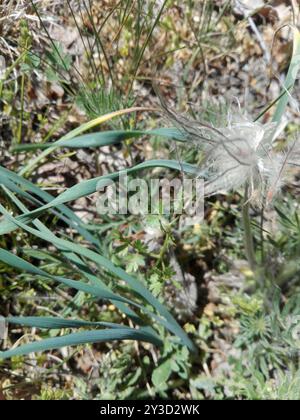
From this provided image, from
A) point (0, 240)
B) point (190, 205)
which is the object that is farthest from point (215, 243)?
point (0, 240)

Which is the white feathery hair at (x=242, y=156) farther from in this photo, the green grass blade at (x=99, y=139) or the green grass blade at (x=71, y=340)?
the green grass blade at (x=71, y=340)

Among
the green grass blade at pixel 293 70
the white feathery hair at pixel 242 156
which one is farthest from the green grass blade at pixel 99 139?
the green grass blade at pixel 293 70

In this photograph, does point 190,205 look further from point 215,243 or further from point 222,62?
point 222,62

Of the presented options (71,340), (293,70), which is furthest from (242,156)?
(71,340)

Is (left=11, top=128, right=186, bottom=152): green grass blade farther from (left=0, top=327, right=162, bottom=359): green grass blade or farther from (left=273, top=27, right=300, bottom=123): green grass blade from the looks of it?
(left=0, top=327, right=162, bottom=359): green grass blade

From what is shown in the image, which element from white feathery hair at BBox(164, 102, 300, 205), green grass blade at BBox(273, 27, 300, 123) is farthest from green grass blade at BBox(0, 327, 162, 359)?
green grass blade at BBox(273, 27, 300, 123)

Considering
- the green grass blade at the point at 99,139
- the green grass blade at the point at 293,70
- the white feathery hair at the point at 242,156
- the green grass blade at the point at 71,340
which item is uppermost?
the green grass blade at the point at 293,70

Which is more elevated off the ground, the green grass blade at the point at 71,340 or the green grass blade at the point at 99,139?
the green grass blade at the point at 99,139

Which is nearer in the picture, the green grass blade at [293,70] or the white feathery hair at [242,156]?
the white feathery hair at [242,156]

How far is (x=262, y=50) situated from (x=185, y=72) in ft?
1.04

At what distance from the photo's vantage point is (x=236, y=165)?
0.97m

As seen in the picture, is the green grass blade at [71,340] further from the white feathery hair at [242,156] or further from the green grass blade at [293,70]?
the green grass blade at [293,70]

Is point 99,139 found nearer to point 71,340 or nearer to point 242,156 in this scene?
point 242,156
